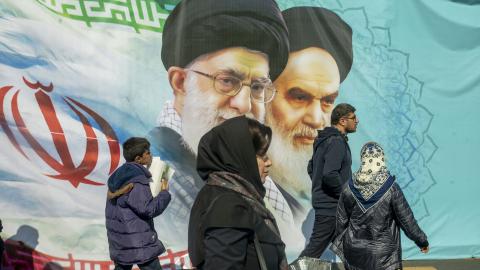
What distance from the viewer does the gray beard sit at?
6.33 m

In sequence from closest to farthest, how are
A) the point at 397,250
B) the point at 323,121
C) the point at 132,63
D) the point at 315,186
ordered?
the point at 397,250
the point at 315,186
the point at 132,63
the point at 323,121

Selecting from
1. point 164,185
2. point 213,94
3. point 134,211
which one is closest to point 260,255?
point 134,211

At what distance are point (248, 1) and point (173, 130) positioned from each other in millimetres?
1397

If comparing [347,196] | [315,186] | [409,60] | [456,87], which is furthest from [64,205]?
[456,87]

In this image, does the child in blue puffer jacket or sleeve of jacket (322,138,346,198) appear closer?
the child in blue puffer jacket

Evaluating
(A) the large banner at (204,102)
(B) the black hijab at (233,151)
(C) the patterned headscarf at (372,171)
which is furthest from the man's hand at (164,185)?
(B) the black hijab at (233,151)

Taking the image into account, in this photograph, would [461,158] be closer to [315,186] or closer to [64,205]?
[315,186]

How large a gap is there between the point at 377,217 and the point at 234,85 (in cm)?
242

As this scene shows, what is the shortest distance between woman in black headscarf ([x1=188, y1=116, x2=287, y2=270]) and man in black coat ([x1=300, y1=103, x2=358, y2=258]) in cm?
278

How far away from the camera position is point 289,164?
20.9 ft

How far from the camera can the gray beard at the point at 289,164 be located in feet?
20.8

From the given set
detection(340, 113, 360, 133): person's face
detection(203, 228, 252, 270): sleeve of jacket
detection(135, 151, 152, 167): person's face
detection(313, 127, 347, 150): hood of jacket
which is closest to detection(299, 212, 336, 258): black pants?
detection(313, 127, 347, 150): hood of jacket

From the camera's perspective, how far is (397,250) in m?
4.23

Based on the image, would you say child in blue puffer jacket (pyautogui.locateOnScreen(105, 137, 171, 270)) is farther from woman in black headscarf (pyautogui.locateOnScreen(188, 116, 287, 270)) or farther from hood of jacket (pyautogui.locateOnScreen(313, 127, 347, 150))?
woman in black headscarf (pyautogui.locateOnScreen(188, 116, 287, 270))
